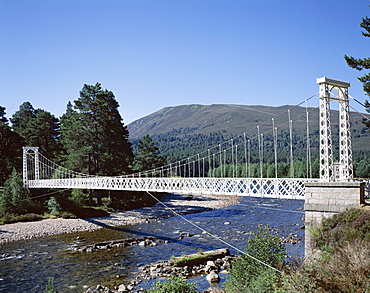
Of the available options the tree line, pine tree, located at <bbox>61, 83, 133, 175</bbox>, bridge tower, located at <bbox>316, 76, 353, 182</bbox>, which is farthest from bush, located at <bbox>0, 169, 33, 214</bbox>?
bridge tower, located at <bbox>316, 76, 353, 182</bbox>

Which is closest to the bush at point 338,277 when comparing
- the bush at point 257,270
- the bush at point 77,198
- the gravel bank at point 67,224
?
the bush at point 257,270

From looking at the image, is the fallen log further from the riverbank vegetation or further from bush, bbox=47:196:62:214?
bush, bbox=47:196:62:214

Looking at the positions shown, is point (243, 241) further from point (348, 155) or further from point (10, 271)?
point (10, 271)

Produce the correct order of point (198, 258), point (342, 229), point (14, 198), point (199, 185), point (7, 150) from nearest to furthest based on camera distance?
1. point (342, 229)
2. point (198, 258)
3. point (199, 185)
4. point (14, 198)
5. point (7, 150)

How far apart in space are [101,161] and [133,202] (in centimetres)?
517

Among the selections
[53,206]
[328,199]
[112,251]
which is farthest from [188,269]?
[53,206]

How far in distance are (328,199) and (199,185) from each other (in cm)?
926

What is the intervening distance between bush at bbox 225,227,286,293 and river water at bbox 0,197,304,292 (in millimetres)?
2590

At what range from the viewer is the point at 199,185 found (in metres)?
21.2

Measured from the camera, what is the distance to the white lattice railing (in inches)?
631

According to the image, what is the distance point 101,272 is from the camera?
16.2 meters

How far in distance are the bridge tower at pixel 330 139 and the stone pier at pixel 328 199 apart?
1.60ft

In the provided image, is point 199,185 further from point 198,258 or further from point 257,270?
point 257,270

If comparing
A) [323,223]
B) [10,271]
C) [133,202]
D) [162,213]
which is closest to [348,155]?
[323,223]
